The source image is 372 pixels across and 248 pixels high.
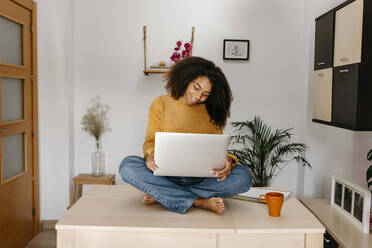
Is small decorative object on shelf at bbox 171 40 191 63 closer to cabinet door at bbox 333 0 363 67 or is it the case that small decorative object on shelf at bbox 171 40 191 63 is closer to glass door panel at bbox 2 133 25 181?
cabinet door at bbox 333 0 363 67

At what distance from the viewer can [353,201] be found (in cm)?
222

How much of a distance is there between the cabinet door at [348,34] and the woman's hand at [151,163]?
1.26m

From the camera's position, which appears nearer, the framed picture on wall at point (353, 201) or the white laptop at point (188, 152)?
the white laptop at point (188, 152)

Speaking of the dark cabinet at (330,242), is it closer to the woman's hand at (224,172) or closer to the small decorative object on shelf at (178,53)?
the woman's hand at (224,172)

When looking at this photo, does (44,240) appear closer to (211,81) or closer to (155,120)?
(155,120)

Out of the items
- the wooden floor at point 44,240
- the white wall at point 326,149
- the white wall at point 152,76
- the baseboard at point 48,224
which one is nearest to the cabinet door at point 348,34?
the white wall at point 326,149

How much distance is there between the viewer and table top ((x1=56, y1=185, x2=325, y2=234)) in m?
1.74

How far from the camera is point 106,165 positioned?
143 inches

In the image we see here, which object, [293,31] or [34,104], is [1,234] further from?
[293,31]

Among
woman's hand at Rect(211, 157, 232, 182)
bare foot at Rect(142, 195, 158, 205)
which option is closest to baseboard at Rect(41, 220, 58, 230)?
Result: bare foot at Rect(142, 195, 158, 205)

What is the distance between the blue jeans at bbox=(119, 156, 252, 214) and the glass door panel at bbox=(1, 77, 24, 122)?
1297 millimetres

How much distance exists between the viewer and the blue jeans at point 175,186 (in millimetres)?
2002

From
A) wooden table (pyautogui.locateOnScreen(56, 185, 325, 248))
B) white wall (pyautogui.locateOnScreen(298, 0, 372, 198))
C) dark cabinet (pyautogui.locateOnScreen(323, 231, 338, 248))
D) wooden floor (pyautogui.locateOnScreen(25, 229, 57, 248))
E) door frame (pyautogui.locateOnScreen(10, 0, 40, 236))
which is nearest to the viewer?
wooden table (pyautogui.locateOnScreen(56, 185, 325, 248))

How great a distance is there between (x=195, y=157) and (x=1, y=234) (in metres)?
1.78
